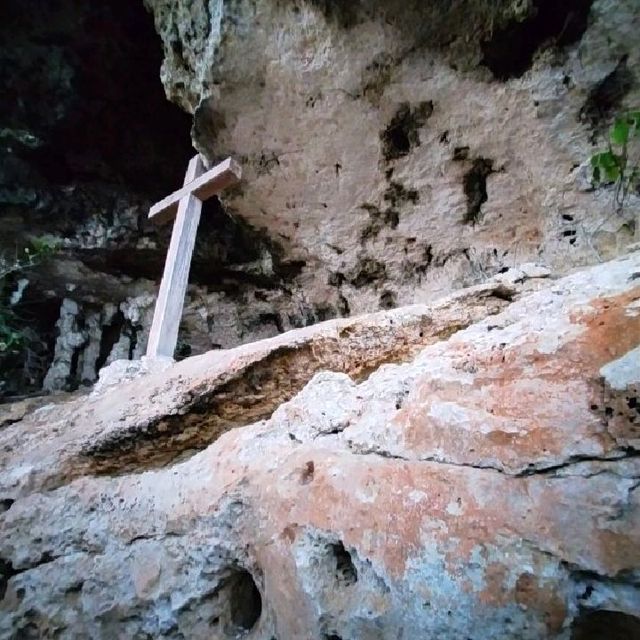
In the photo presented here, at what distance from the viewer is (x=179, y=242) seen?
3621 mm

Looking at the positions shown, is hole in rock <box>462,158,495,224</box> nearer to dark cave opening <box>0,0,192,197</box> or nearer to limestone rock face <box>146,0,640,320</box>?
limestone rock face <box>146,0,640,320</box>

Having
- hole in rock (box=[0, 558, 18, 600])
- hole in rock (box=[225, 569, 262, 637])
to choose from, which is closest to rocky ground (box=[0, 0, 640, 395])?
hole in rock (box=[225, 569, 262, 637])

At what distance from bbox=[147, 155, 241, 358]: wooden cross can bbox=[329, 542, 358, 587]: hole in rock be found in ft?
7.27

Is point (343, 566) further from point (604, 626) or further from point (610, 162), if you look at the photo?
point (610, 162)

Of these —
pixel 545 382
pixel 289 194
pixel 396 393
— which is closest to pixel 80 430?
pixel 396 393

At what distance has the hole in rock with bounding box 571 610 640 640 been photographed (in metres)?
0.92

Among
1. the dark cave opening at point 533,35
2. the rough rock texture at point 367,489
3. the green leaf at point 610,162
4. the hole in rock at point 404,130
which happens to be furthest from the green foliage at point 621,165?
the hole in rock at point 404,130

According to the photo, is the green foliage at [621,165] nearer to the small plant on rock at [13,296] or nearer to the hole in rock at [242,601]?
the hole in rock at [242,601]

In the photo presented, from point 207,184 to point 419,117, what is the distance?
194cm

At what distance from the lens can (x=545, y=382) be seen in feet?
4.16

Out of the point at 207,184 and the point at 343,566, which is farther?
the point at 207,184

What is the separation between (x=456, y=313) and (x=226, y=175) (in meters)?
2.51

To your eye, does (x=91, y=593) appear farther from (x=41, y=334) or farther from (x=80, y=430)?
(x=41, y=334)

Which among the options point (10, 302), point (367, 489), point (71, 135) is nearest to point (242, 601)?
point (367, 489)
